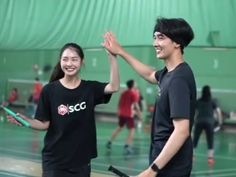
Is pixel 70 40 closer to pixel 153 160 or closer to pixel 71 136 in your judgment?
pixel 71 136

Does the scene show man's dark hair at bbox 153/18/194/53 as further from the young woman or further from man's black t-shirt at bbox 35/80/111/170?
man's black t-shirt at bbox 35/80/111/170

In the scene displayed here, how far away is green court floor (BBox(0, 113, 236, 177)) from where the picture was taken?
35.9ft

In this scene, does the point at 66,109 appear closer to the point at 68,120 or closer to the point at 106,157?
the point at 68,120

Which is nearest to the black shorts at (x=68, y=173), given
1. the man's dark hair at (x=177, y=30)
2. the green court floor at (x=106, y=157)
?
the man's dark hair at (x=177, y=30)

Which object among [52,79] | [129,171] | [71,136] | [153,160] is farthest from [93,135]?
[129,171]

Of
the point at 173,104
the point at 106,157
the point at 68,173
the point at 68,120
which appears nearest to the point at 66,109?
the point at 68,120

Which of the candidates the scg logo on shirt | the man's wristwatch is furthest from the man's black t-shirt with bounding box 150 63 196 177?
the scg logo on shirt

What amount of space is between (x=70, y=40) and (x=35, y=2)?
51 centimetres

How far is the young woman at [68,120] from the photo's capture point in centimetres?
436

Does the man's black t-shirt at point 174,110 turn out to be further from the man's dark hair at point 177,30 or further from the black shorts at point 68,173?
the black shorts at point 68,173

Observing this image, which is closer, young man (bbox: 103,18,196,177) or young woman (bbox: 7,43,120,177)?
young man (bbox: 103,18,196,177)

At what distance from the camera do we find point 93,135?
4.47 metres

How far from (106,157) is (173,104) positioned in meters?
10.0

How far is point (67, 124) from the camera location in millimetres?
4348
